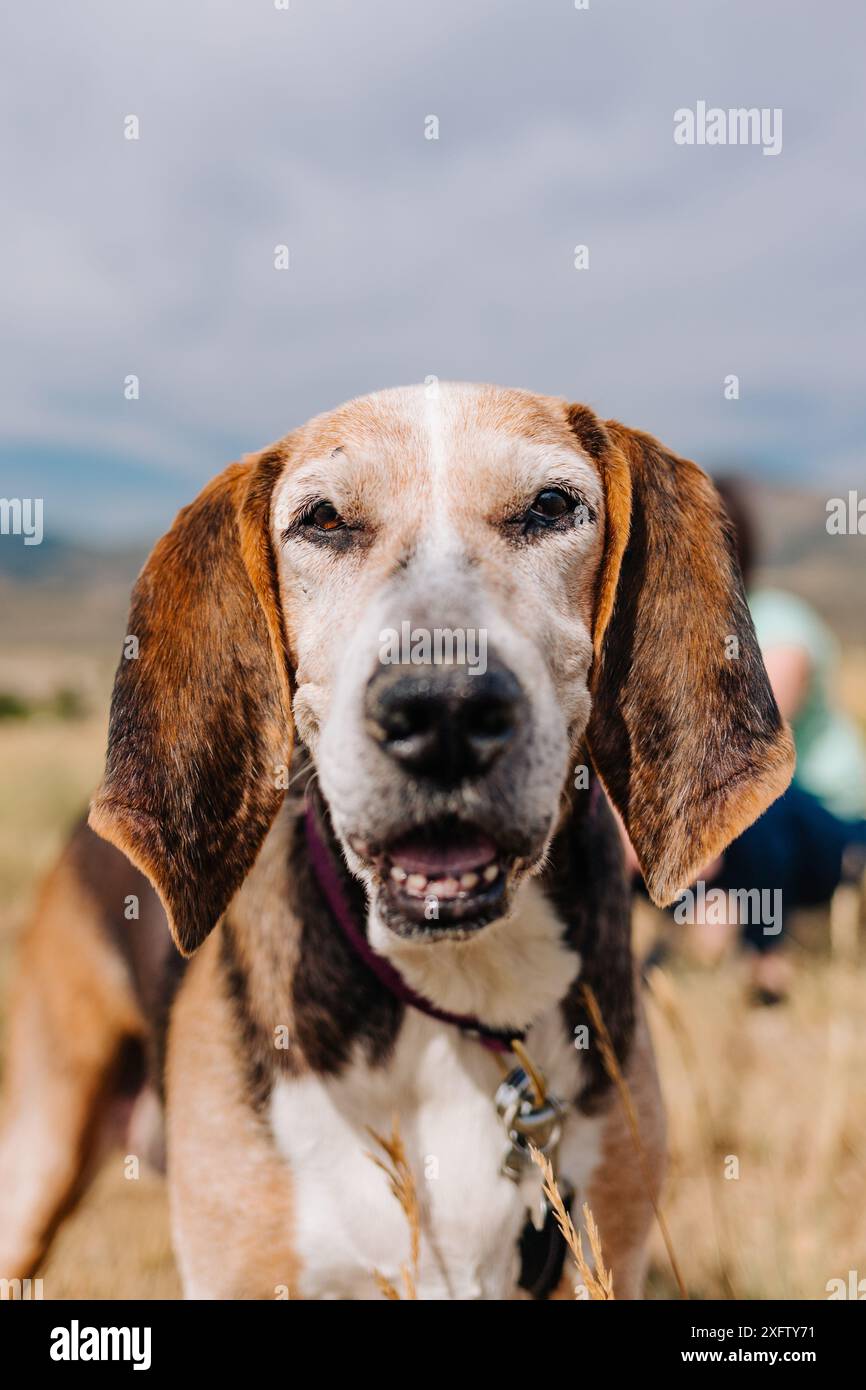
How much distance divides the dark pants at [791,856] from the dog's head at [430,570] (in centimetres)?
335

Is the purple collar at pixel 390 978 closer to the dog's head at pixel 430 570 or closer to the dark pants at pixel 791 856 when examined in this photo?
the dog's head at pixel 430 570

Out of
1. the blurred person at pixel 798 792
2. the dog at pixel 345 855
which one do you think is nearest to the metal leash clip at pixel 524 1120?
the dog at pixel 345 855

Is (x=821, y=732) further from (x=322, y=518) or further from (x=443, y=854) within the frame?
(x=443, y=854)

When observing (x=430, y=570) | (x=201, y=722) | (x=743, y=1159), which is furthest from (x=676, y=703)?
(x=743, y=1159)

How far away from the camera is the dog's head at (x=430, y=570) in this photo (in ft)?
7.92

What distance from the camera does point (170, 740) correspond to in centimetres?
259

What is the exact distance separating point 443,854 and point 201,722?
2.41 ft

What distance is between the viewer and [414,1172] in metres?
2.53

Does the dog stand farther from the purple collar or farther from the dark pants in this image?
the dark pants

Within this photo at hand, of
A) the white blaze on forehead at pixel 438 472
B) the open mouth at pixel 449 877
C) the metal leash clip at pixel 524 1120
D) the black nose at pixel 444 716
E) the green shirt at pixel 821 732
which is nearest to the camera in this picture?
the black nose at pixel 444 716

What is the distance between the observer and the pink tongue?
6.99 ft

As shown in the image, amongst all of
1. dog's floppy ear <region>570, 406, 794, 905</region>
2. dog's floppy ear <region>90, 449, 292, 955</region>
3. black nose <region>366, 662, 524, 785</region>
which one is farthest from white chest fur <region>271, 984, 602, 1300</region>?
black nose <region>366, 662, 524, 785</region>
